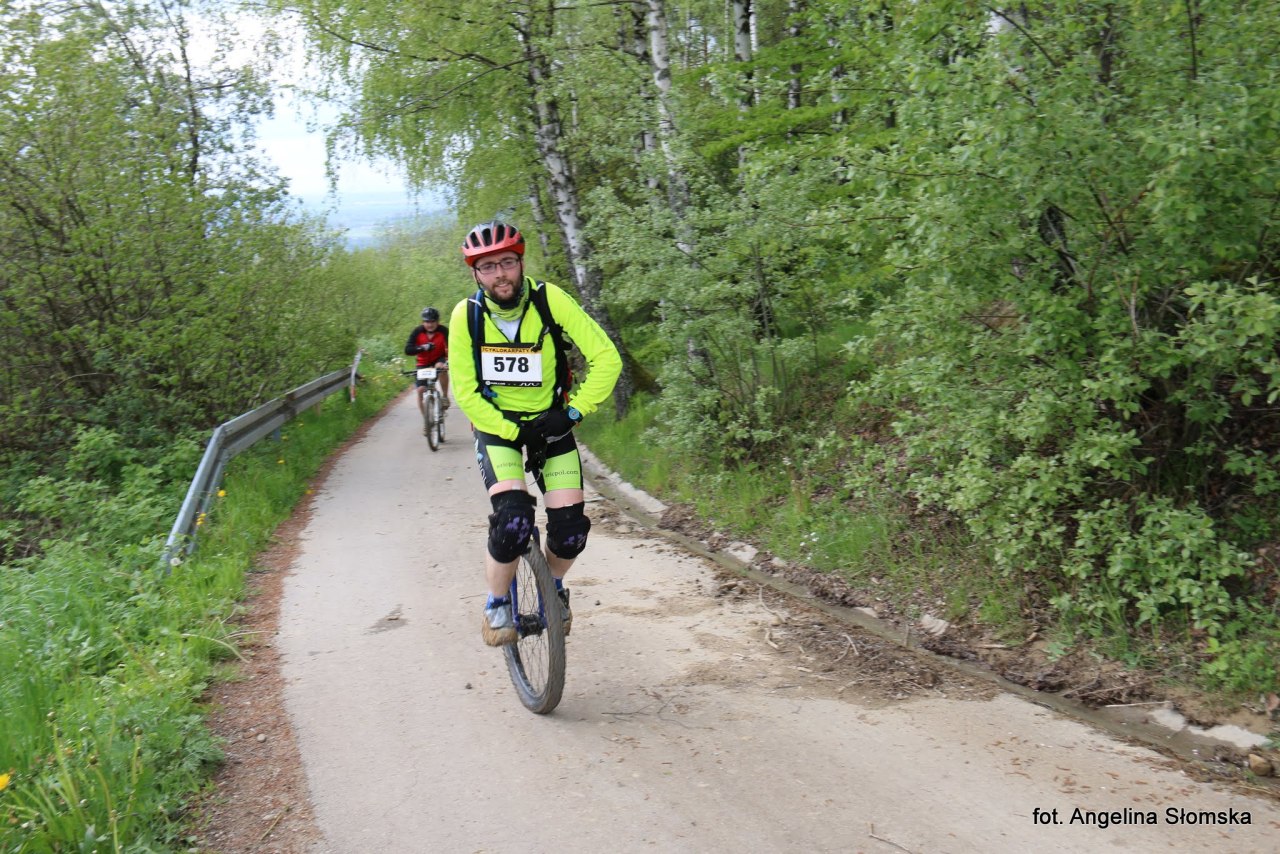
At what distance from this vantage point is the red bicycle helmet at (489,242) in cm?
492

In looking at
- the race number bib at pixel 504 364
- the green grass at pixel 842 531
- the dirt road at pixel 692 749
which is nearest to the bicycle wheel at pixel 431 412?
the green grass at pixel 842 531

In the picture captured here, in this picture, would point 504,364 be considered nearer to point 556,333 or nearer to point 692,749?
point 556,333

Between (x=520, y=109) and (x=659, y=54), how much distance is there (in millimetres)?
4651

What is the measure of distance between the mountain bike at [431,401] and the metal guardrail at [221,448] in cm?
207

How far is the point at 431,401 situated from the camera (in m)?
15.0

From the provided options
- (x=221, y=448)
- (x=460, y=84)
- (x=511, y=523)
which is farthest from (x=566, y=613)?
(x=460, y=84)

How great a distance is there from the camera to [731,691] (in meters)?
5.38

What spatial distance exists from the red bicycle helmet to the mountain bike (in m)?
10.1

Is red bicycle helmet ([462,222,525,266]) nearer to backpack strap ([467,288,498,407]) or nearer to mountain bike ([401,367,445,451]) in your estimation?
backpack strap ([467,288,498,407])

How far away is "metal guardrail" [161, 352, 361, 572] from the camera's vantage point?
8336 mm

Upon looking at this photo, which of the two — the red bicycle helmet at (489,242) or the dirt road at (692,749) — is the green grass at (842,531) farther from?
the red bicycle helmet at (489,242)

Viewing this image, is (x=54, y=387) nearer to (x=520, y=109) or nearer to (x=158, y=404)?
(x=158, y=404)

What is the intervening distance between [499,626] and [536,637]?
0.72 ft

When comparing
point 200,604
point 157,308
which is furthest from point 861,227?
point 157,308
